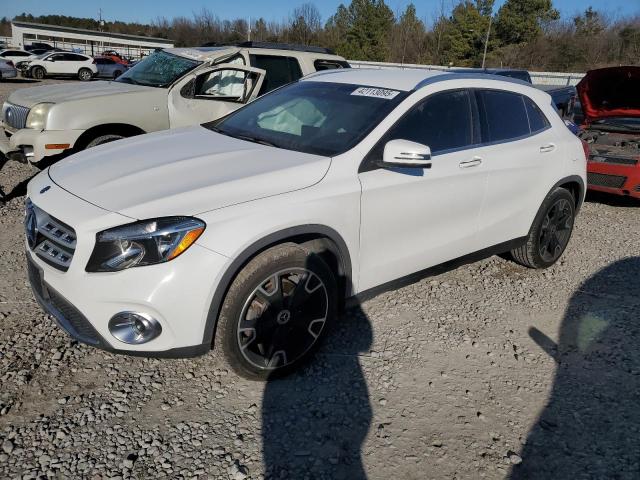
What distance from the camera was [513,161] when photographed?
13.0ft

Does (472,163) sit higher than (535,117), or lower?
lower

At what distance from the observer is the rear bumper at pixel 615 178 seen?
6.71 meters

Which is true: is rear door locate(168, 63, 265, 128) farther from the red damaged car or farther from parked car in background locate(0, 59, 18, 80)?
parked car in background locate(0, 59, 18, 80)

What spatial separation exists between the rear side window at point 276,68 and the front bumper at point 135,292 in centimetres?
468

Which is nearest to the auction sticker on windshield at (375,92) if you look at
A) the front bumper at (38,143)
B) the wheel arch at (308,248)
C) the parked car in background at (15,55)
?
the wheel arch at (308,248)

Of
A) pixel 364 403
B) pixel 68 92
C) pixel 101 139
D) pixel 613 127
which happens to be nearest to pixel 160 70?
pixel 68 92

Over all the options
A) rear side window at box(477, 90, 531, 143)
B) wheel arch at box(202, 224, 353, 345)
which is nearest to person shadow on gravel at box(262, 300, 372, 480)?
wheel arch at box(202, 224, 353, 345)

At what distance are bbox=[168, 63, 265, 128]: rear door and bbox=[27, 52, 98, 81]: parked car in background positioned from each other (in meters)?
26.7

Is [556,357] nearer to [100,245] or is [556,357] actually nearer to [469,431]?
[469,431]

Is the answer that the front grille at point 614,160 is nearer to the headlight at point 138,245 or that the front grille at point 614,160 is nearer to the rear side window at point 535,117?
the rear side window at point 535,117

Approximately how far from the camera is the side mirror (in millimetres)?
2953

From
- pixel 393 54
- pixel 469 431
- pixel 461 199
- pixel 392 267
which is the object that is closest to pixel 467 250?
pixel 461 199

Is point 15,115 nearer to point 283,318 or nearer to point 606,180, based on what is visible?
point 283,318

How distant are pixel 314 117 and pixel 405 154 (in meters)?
0.88
